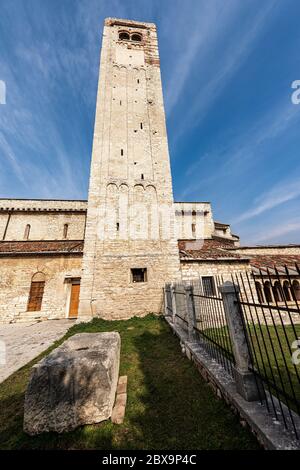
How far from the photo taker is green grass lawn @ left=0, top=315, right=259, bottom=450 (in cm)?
250

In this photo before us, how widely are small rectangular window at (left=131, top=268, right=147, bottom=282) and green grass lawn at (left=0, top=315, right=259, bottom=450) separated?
19.3ft

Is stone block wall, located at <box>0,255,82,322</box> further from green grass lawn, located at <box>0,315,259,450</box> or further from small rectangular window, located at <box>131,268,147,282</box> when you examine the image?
green grass lawn, located at <box>0,315,259,450</box>

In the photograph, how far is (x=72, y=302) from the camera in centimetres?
1167

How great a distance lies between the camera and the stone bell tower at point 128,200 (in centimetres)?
1004

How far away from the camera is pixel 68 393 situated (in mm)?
2816

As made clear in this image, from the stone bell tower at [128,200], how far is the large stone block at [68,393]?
6887 mm

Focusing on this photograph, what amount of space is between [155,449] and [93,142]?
13.4 m

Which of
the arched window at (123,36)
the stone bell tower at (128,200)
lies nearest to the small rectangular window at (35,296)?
the stone bell tower at (128,200)

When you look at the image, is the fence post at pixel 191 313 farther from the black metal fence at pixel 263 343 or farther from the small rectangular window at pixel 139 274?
the small rectangular window at pixel 139 274

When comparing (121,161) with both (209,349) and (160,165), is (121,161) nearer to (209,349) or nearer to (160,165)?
(160,165)

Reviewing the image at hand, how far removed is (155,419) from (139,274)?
7.89 meters

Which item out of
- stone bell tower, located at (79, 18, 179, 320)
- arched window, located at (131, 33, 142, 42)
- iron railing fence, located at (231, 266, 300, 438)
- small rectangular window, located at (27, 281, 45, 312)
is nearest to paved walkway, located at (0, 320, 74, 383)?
small rectangular window, located at (27, 281, 45, 312)

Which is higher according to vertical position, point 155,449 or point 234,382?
point 234,382
